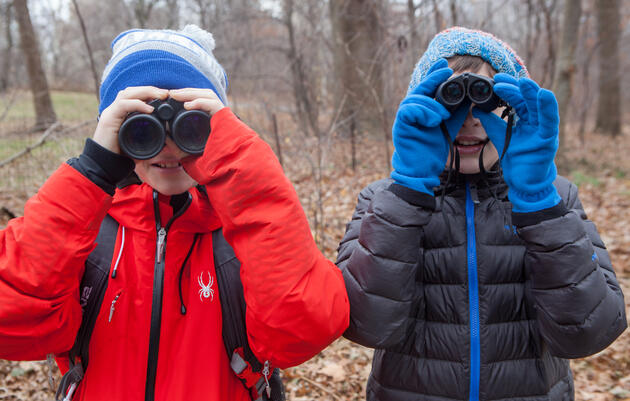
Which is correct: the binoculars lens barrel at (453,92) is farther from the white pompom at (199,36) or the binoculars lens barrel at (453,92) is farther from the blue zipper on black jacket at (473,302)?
the white pompom at (199,36)

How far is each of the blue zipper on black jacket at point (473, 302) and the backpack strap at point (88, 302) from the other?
123 centimetres

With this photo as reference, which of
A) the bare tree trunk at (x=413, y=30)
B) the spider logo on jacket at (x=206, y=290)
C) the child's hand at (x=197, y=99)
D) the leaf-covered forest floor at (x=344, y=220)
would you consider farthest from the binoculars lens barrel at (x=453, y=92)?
the bare tree trunk at (x=413, y=30)

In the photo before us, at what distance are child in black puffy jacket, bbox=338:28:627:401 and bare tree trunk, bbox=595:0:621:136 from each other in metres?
14.1

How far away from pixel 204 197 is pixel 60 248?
475mm

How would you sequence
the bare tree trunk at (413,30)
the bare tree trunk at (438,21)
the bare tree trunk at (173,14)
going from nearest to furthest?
the bare tree trunk at (413,30)
the bare tree trunk at (438,21)
the bare tree trunk at (173,14)

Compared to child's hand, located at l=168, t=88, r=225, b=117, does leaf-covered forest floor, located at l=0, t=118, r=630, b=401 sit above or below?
below

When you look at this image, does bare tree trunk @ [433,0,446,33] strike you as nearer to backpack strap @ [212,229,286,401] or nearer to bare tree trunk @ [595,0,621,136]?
backpack strap @ [212,229,286,401]

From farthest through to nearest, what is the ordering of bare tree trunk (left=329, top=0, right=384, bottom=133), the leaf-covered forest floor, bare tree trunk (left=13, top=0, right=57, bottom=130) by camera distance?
bare tree trunk (left=13, top=0, right=57, bottom=130)
bare tree trunk (left=329, top=0, right=384, bottom=133)
the leaf-covered forest floor

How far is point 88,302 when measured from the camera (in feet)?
4.61

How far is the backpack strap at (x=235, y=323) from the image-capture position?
4.60ft

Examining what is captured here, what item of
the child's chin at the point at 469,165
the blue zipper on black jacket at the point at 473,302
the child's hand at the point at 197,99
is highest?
the child's hand at the point at 197,99

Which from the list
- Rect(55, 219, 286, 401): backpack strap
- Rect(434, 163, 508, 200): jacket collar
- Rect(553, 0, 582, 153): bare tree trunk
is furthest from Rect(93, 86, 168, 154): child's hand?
Rect(553, 0, 582, 153): bare tree trunk

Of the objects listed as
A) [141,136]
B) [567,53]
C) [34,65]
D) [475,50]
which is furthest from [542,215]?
[34,65]

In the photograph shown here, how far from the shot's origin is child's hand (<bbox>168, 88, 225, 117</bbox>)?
137 cm
